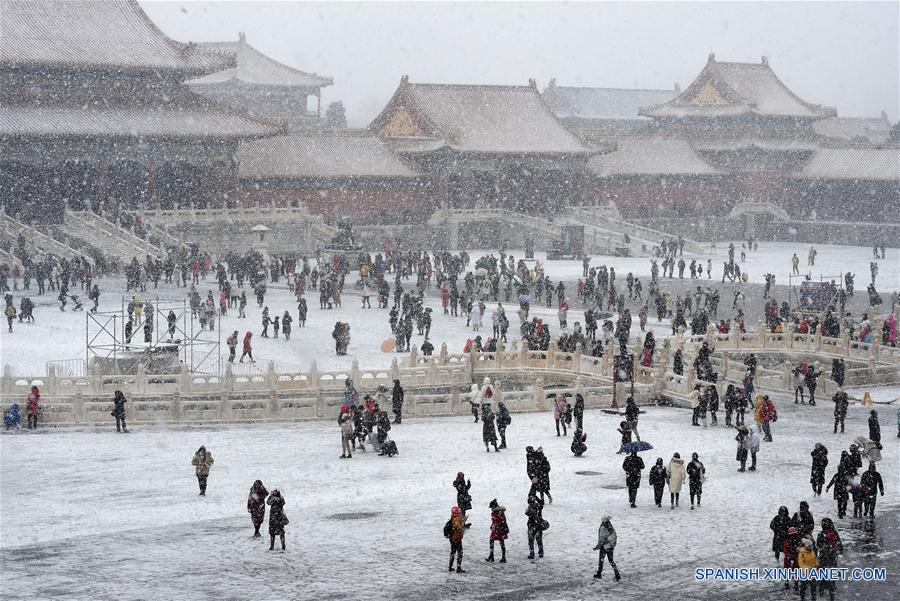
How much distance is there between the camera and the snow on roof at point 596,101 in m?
129

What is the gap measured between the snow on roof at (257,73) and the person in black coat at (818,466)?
81.5 metres

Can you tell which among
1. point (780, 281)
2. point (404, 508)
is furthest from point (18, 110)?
point (404, 508)

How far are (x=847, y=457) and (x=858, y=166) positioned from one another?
221ft

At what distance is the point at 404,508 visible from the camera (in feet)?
80.7

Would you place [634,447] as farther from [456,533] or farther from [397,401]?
[397,401]

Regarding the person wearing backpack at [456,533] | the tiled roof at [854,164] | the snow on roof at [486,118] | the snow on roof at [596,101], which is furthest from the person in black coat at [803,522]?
the snow on roof at [596,101]

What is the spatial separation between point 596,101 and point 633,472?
111 metres

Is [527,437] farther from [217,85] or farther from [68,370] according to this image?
[217,85]

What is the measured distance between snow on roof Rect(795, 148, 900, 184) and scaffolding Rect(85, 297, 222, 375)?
52073 millimetres

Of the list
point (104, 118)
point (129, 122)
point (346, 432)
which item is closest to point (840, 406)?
point (346, 432)

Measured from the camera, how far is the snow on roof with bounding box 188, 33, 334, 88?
10231 cm

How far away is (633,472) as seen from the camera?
23859mm

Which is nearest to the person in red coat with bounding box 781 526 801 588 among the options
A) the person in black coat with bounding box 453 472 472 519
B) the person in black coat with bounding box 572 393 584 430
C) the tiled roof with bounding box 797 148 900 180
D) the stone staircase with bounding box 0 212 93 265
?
the person in black coat with bounding box 453 472 472 519

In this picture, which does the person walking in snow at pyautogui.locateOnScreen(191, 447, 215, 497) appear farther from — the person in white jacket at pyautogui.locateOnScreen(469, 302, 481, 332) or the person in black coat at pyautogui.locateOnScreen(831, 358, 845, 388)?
the person in white jacket at pyautogui.locateOnScreen(469, 302, 481, 332)
